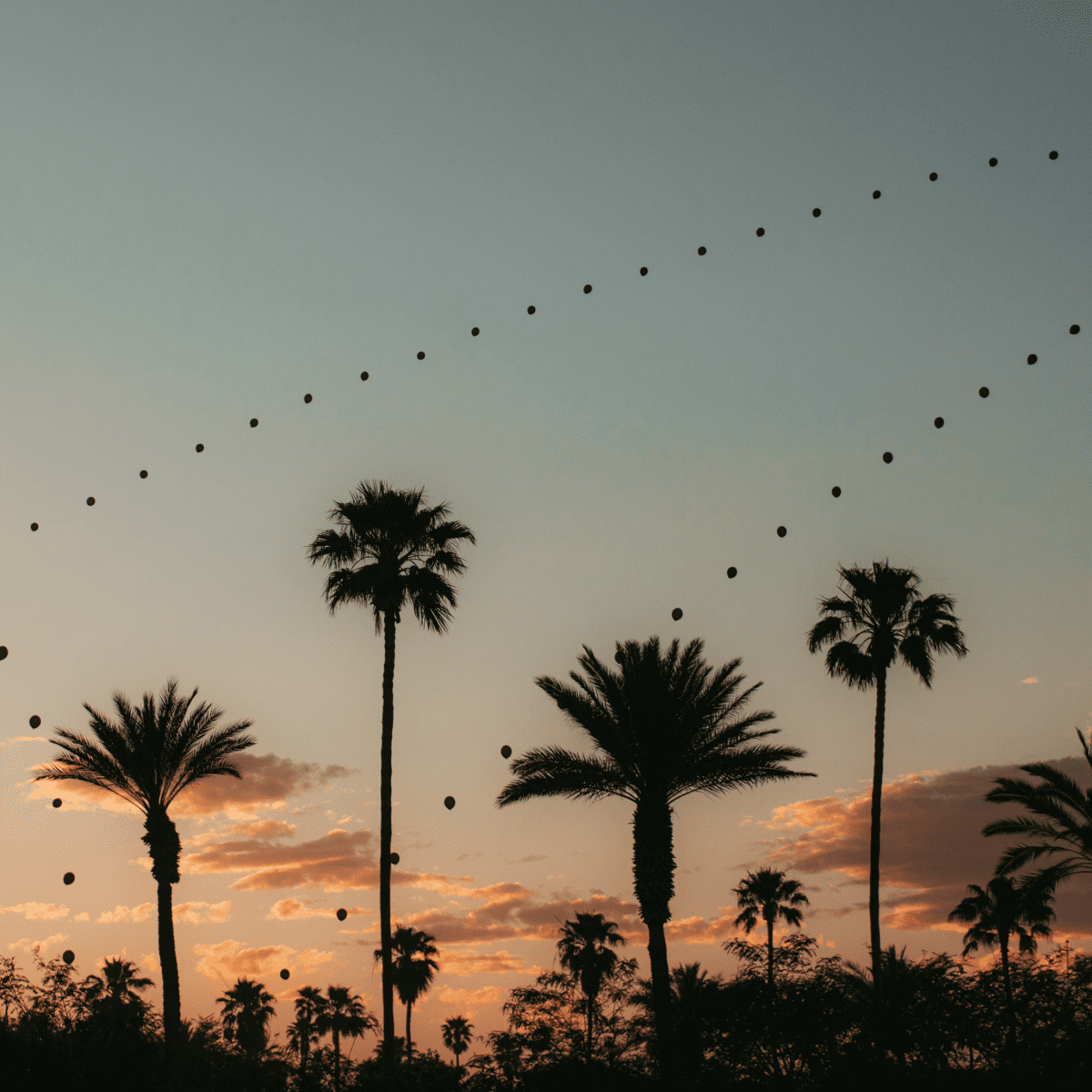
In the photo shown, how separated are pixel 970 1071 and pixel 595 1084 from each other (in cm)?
780

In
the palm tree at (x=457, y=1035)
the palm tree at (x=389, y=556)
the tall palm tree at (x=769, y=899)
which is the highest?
the palm tree at (x=389, y=556)

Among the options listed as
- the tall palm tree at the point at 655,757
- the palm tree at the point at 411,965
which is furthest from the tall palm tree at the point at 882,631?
the palm tree at the point at 411,965

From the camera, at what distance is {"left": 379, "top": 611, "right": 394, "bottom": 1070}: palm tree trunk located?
23719 millimetres

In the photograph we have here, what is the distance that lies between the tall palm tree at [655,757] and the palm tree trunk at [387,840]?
327cm

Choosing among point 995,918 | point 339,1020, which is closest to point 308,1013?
point 339,1020

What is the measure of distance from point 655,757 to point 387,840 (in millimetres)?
6724

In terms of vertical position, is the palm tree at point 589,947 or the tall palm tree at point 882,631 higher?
the tall palm tree at point 882,631

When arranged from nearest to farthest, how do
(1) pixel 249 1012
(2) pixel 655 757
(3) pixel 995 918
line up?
1. (2) pixel 655 757
2. (3) pixel 995 918
3. (1) pixel 249 1012

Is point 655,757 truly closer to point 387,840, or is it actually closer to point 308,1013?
point 387,840

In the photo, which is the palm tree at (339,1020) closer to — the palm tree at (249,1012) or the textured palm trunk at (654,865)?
the palm tree at (249,1012)

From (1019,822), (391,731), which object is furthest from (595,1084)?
(1019,822)

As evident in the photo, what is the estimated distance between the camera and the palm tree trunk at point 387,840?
23.7m

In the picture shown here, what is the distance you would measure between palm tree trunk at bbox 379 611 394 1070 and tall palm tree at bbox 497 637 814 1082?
3.27 metres

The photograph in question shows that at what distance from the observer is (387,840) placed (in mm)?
25750
